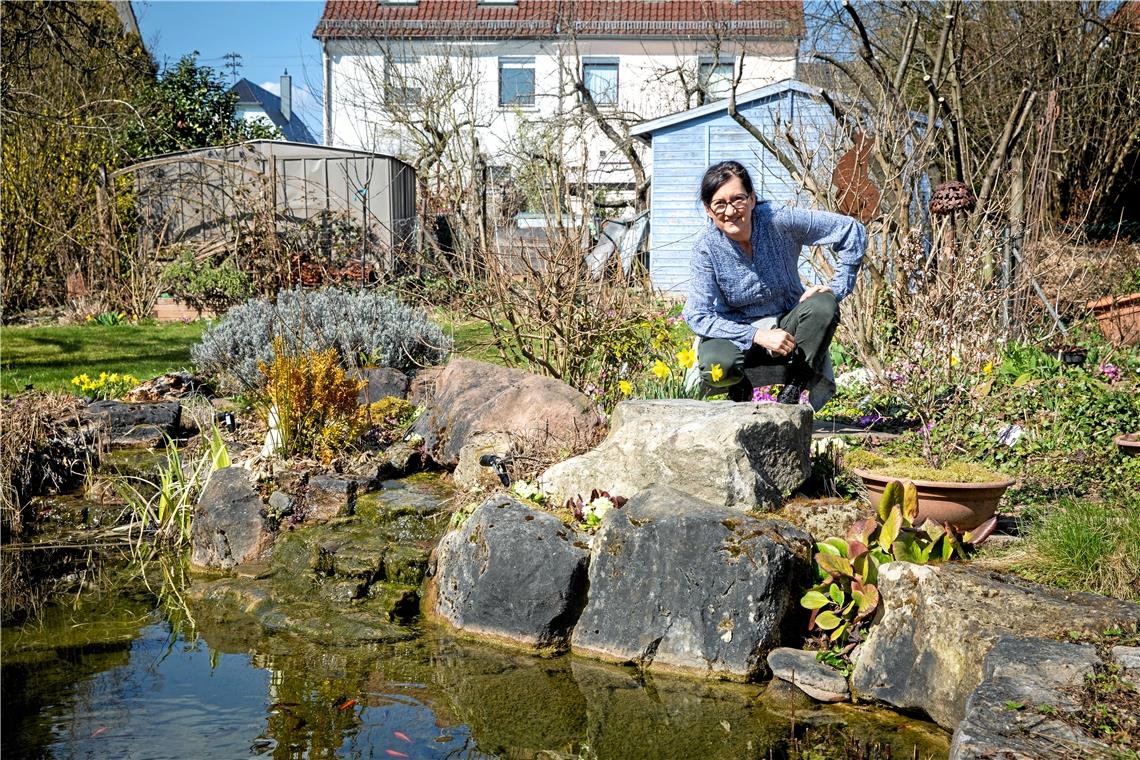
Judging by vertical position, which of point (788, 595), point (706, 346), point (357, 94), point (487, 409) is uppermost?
point (357, 94)

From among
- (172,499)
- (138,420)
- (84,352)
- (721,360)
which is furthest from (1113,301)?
(84,352)

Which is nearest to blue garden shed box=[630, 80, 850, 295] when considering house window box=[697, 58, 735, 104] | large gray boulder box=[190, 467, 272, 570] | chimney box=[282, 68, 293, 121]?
house window box=[697, 58, 735, 104]

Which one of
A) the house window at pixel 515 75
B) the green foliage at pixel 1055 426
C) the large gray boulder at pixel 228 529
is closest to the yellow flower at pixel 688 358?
the green foliage at pixel 1055 426

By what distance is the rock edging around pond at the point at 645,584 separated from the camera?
13.3ft

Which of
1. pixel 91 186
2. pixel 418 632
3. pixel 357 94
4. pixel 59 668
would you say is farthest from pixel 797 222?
pixel 357 94

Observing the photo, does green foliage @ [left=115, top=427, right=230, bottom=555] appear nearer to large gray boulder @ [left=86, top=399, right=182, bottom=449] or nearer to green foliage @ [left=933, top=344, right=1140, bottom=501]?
large gray boulder @ [left=86, top=399, right=182, bottom=449]

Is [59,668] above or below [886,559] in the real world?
below

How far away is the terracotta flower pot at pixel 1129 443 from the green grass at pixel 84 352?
23.2ft

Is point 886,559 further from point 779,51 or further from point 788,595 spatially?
point 779,51

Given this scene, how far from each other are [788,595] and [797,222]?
191 cm

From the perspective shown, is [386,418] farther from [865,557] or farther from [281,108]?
[281,108]

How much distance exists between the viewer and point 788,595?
13.5 ft

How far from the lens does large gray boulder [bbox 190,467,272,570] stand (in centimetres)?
557

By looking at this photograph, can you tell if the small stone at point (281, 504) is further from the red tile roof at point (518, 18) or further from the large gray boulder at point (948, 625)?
the red tile roof at point (518, 18)
